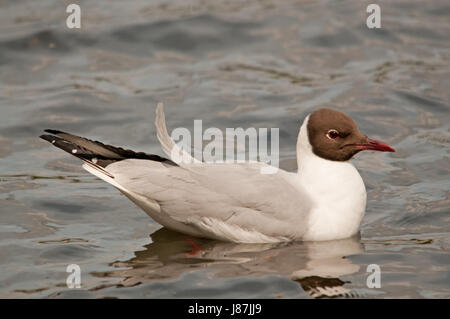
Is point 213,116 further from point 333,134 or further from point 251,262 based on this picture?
point 251,262

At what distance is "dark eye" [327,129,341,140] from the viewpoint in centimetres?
802

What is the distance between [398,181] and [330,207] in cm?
194

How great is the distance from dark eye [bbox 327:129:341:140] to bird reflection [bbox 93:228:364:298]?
0.97 meters

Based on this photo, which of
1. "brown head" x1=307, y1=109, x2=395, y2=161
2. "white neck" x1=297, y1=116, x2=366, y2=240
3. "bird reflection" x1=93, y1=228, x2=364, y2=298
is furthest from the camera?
"brown head" x1=307, y1=109, x2=395, y2=161

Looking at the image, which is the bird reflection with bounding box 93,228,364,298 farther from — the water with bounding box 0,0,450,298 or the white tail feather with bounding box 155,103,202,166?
the white tail feather with bounding box 155,103,202,166

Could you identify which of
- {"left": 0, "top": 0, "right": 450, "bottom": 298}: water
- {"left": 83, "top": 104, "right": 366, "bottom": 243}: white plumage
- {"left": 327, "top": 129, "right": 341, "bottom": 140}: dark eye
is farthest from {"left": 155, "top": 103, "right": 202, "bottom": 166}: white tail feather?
{"left": 327, "top": 129, "right": 341, "bottom": 140}: dark eye

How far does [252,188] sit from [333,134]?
3.18 ft

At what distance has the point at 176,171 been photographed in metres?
7.96

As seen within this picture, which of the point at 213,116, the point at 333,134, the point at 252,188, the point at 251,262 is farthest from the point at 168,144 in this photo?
the point at 213,116

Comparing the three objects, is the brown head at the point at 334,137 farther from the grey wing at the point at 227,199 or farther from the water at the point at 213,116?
the water at the point at 213,116

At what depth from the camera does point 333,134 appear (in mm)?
8039

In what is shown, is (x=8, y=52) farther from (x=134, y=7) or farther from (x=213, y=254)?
(x=213, y=254)

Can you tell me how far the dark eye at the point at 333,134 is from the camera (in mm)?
8016

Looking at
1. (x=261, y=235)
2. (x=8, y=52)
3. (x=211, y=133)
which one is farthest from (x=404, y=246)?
(x=8, y=52)
